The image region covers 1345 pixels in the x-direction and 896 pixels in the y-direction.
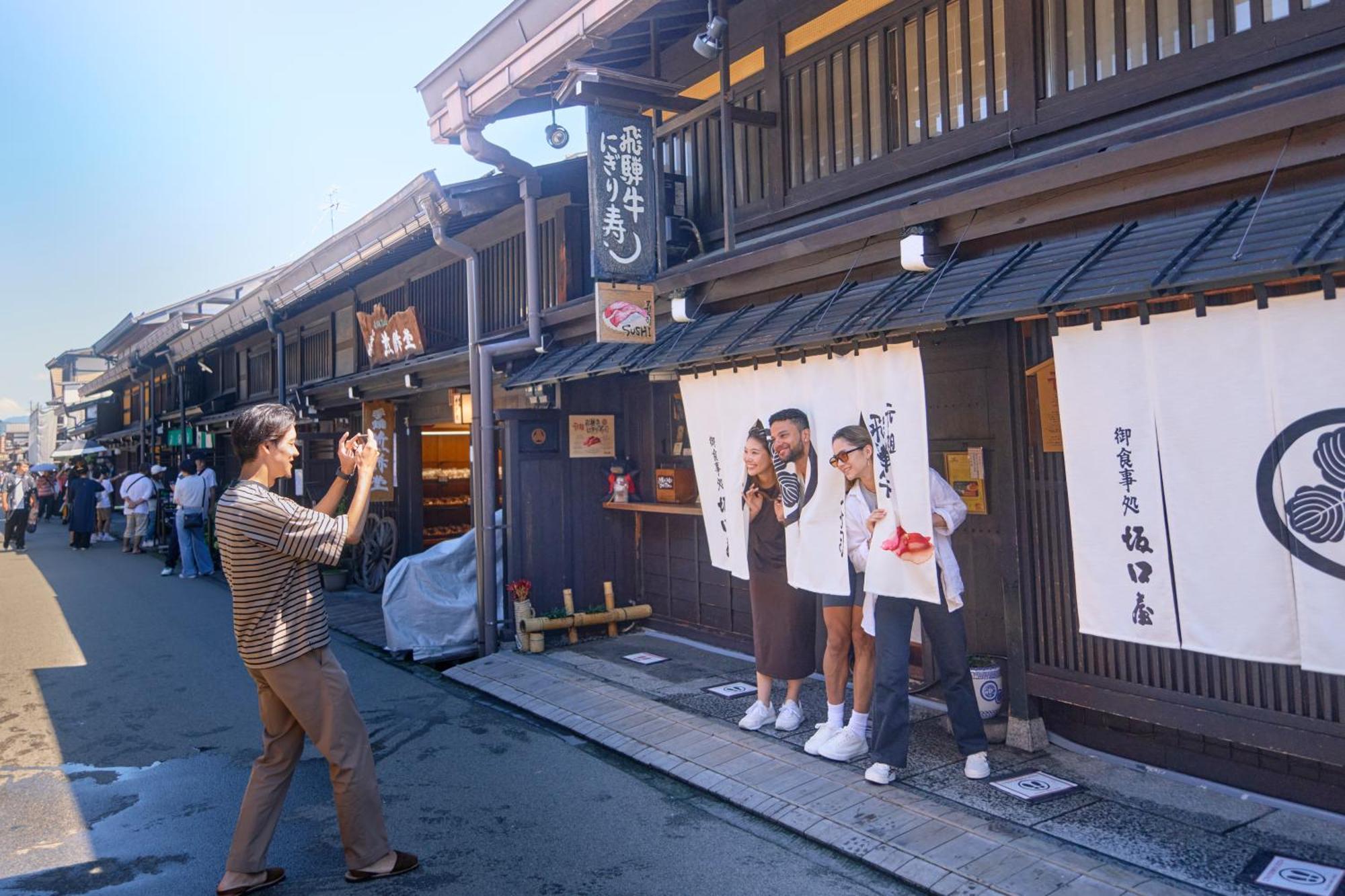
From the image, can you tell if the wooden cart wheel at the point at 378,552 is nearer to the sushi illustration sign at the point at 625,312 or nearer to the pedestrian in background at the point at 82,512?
the sushi illustration sign at the point at 625,312

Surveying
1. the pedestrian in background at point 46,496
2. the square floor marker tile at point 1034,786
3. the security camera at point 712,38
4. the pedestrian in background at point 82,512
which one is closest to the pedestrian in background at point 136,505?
the pedestrian in background at point 82,512

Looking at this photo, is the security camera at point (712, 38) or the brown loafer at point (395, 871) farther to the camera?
the security camera at point (712, 38)

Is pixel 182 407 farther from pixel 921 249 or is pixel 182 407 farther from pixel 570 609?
pixel 921 249

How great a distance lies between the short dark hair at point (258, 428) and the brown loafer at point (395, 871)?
7.71ft

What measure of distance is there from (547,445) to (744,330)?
4114 mm

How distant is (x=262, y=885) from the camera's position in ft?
15.7

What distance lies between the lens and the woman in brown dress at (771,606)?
720 centimetres

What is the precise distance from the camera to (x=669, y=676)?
8.91 m

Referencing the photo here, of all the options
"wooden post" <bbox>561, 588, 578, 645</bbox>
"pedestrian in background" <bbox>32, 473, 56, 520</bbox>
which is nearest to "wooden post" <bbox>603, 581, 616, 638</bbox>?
"wooden post" <bbox>561, 588, 578, 645</bbox>

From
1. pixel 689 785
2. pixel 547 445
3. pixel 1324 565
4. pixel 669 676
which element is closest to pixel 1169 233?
pixel 1324 565

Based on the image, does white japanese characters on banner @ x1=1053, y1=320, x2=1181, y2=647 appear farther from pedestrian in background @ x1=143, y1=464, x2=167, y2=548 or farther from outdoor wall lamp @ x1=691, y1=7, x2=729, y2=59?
pedestrian in background @ x1=143, y1=464, x2=167, y2=548

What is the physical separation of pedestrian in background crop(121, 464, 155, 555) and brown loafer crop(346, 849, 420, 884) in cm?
2134

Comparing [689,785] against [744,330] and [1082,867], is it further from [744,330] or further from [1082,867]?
[744,330]

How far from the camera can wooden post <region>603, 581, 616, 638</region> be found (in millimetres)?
10805
